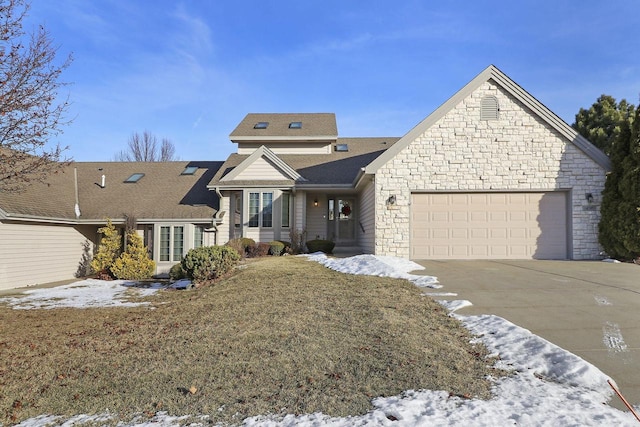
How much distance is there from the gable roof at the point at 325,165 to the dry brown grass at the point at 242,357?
30.6 feet

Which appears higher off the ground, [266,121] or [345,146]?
[266,121]

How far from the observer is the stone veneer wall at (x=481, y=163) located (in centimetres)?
1277

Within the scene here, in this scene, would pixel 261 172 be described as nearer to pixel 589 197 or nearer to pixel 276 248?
pixel 276 248

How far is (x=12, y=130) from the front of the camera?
6562mm

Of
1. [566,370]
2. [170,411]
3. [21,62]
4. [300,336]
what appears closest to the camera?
[170,411]

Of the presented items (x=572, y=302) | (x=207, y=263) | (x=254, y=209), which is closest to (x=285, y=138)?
(x=254, y=209)

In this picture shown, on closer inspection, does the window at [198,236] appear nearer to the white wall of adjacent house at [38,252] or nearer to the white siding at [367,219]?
the white wall of adjacent house at [38,252]

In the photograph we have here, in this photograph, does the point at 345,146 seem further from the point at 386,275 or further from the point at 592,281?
the point at 592,281

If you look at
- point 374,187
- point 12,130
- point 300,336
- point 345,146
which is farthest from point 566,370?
point 345,146

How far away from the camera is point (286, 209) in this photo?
16891mm

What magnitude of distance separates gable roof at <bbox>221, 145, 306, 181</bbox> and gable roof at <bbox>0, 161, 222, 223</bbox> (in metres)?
1.71

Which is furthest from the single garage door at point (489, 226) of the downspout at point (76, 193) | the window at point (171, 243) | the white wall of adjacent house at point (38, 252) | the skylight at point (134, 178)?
the downspout at point (76, 193)

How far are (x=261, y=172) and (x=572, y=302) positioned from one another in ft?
42.0

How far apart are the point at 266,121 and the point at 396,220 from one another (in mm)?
12863
